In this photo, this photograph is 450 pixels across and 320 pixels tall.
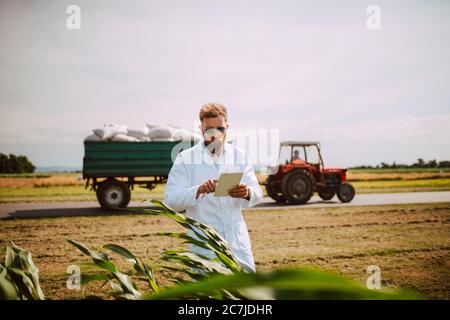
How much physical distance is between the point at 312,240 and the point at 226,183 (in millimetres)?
4973

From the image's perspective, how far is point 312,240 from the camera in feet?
22.3

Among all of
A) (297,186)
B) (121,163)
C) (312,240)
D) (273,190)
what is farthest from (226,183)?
(273,190)

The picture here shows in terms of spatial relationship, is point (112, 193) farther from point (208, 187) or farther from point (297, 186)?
point (208, 187)

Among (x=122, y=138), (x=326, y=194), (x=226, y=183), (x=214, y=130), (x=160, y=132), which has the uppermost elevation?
(x=160, y=132)

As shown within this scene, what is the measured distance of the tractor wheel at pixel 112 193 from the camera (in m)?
10.6

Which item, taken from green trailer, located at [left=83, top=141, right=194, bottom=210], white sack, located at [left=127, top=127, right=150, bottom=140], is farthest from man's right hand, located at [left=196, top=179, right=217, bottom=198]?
white sack, located at [left=127, top=127, right=150, bottom=140]

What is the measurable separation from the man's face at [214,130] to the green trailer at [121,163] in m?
8.42

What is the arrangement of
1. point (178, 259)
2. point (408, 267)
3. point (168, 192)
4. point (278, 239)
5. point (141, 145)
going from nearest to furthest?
point (178, 259) → point (168, 192) → point (408, 267) → point (278, 239) → point (141, 145)

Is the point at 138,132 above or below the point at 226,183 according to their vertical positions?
above

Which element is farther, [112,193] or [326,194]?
[326,194]
